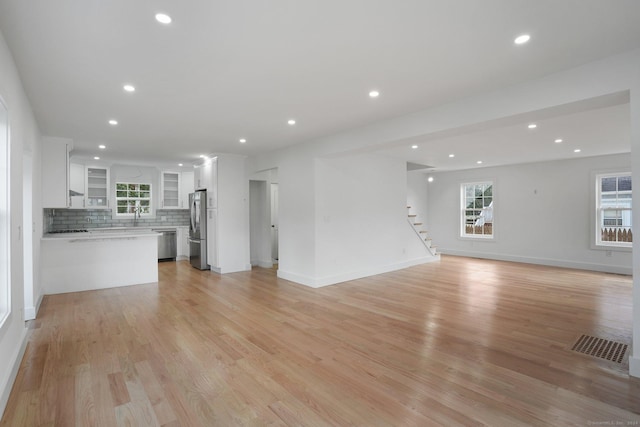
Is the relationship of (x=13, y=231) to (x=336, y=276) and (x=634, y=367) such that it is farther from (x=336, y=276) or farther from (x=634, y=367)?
(x=634, y=367)

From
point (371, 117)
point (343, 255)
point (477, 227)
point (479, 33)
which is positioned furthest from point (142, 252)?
point (477, 227)

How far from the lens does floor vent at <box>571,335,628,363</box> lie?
2.87m

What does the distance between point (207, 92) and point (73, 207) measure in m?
5.99

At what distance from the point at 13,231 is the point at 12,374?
1.11m

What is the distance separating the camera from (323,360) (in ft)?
9.21

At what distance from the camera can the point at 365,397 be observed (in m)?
2.24

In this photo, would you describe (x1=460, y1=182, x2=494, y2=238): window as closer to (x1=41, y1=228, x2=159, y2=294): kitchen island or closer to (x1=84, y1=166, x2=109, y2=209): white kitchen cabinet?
(x1=41, y1=228, x2=159, y2=294): kitchen island

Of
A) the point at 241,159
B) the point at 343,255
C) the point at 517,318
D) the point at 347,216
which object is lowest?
the point at 517,318

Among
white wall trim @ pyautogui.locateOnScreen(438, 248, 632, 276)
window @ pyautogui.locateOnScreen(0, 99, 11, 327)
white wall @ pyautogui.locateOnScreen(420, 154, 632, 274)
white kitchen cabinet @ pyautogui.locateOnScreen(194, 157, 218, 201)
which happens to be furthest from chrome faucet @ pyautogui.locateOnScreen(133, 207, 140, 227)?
white wall @ pyautogui.locateOnScreen(420, 154, 632, 274)

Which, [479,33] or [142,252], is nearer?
[479,33]

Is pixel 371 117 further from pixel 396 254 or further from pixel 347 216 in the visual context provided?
pixel 396 254

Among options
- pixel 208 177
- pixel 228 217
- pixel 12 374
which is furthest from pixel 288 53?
pixel 208 177

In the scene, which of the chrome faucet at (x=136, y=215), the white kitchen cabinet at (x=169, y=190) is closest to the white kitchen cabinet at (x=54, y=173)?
the chrome faucet at (x=136, y=215)

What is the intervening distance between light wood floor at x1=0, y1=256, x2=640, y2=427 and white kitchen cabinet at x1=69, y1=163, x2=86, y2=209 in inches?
123
